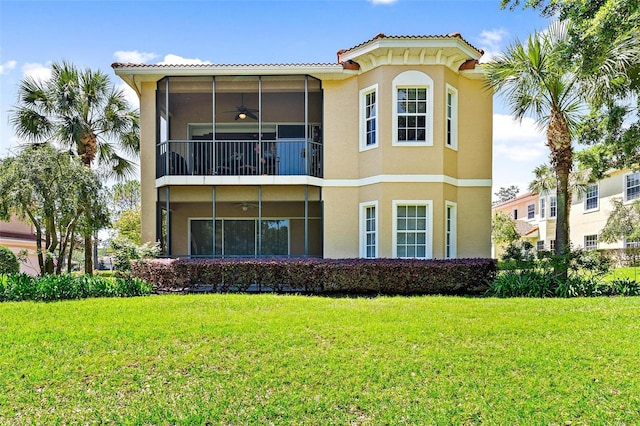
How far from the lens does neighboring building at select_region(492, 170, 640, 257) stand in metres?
25.3

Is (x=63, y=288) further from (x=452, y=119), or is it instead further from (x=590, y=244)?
(x=590, y=244)

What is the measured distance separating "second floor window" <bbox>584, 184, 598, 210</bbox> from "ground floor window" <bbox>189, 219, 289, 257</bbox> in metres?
21.7

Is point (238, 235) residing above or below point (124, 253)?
above

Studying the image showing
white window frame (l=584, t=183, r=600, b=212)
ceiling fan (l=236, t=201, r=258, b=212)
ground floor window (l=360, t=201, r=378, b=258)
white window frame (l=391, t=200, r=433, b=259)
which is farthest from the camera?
white window frame (l=584, t=183, r=600, b=212)

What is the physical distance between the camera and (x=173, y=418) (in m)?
5.11

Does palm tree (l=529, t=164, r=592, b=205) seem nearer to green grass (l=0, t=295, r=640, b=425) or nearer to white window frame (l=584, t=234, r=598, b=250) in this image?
white window frame (l=584, t=234, r=598, b=250)

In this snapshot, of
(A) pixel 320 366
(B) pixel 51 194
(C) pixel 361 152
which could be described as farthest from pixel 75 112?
(A) pixel 320 366

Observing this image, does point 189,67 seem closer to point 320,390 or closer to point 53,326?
point 53,326

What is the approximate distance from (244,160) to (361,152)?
4043mm

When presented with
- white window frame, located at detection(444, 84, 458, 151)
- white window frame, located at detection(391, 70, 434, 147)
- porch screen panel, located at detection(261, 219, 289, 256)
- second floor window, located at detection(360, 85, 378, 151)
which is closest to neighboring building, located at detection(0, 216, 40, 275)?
porch screen panel, located at detection(261, 219, 289, 256)

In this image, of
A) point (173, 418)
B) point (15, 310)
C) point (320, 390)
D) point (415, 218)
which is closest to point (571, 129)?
point (415, 218)

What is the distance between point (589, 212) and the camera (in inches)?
1128

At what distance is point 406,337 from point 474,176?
8.86m

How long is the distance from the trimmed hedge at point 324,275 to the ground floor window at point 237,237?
4313mm
